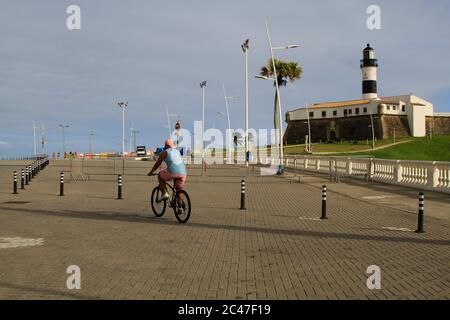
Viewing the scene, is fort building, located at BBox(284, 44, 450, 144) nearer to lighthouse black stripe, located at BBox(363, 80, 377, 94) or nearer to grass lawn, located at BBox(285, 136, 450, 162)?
lighthouse black stripe, located at BBox(363, 80, 377, 94)

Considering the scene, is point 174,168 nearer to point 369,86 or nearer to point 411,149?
point 411,149

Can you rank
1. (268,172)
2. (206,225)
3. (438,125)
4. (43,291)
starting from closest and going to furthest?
(43,291) < (206,225) < (268,172) < (438,125)

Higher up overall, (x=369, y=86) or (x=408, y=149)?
(x=369, y=86)

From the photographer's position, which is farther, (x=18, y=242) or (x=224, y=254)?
(x=18, y=242)

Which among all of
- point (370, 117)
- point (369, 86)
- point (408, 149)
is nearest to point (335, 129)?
point (370, 117)

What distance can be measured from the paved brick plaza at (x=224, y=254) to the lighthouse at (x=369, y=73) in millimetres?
108082

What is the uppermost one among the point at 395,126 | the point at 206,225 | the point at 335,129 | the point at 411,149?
the point at 395,126

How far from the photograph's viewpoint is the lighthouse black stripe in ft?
396

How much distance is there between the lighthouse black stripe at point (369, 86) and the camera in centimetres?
12069

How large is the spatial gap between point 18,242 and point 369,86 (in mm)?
119829

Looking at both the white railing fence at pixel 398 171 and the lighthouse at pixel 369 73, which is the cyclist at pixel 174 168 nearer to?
the white railing fence at pixel 398 171

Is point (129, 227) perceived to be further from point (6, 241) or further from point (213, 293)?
point (213, 293)

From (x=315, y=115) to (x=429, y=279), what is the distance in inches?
4949

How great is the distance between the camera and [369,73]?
118 meters
